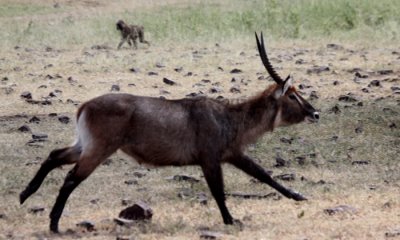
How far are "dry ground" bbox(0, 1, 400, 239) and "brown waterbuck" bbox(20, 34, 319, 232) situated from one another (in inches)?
14.0

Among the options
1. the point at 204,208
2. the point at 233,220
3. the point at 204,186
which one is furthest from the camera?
the point at 204,186

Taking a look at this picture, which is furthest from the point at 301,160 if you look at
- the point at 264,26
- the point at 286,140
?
the point at 264,26

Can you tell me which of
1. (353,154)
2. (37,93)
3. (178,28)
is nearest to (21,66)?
(37,93)

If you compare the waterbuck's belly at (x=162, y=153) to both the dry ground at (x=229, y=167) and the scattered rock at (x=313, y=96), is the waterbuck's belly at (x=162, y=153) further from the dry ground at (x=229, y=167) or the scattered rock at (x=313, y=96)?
the scattered rock at (x=313, y=96)

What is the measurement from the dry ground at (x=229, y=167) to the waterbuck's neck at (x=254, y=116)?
58cm

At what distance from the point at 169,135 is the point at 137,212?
64 cm

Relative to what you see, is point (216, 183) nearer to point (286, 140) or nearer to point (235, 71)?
point (286, 140)

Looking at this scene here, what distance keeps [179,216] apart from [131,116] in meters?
0.89

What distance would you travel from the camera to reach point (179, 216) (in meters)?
7.78

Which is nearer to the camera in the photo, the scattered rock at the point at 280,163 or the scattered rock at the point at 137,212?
the scattered rock at the point at 137,212

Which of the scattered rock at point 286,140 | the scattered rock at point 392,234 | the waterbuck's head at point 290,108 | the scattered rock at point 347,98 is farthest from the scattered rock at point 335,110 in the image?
the scattered rock at point 392,234

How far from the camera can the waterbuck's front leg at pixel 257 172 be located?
7.96 metres

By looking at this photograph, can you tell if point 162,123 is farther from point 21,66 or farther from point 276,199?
point 21,66

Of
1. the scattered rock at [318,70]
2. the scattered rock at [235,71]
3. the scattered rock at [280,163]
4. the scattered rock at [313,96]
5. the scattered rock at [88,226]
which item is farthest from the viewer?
the scattered rock at [235,71]
